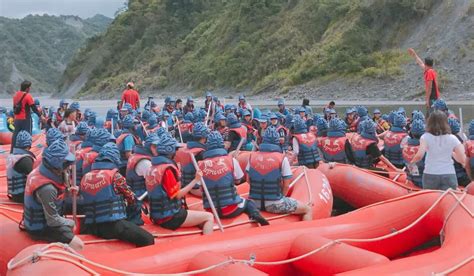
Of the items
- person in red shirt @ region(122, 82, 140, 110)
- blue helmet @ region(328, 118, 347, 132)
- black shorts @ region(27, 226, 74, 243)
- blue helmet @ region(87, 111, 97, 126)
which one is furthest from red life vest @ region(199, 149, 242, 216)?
person in red shirt @ region(122, 82, 140, 110)

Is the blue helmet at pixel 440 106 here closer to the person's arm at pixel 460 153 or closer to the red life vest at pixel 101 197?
the person's arm at pixel 460 153

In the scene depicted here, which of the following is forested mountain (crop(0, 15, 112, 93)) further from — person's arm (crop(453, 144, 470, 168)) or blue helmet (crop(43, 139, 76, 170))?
person's arm (crop(453, 144, 470, 168))

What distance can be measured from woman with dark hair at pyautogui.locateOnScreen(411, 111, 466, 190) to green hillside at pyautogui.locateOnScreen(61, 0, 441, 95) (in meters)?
22.9

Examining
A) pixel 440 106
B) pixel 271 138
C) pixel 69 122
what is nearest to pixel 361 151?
pixel 440 106

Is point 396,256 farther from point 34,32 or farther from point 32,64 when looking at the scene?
point 34,32

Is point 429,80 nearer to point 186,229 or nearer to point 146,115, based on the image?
point 146,115

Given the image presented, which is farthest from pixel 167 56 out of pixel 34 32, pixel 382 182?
pixel 34 32

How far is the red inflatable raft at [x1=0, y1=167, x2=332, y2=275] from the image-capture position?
195 inches

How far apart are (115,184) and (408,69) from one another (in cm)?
2455

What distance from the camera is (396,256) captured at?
5.52m

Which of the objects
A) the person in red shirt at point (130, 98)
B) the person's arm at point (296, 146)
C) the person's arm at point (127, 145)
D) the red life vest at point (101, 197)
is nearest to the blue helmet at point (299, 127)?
the person's arm at point (296, 146)

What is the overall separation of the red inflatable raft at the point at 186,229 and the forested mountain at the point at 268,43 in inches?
795

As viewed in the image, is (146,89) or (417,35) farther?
(146,89)

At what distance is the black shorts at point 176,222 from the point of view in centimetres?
544
